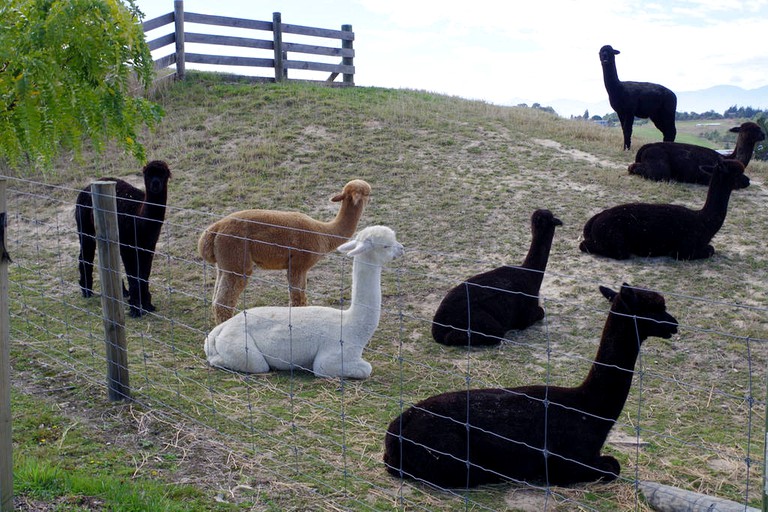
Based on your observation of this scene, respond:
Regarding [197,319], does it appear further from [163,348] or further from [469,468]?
[469,468]

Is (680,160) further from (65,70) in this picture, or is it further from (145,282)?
(65,70)

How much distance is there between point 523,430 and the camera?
4.11m

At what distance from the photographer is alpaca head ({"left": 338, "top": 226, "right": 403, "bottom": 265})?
600 cm

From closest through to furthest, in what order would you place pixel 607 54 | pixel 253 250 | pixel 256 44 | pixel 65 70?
1. pixel 65 70
2. pixel 253 250
3. pixel 607 54
4. pixel 256 44

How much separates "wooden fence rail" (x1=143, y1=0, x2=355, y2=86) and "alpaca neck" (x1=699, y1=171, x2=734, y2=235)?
13132 mm

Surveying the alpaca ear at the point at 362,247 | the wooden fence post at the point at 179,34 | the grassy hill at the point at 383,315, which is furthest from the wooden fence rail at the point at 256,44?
the alpaca ear at the point at 362,247

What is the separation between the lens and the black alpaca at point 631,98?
1420cm

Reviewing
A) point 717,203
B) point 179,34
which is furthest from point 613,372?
point 179,34

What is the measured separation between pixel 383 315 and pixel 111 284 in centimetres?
317

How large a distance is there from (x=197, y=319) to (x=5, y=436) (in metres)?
4.16

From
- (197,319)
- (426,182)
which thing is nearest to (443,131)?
(426,182)

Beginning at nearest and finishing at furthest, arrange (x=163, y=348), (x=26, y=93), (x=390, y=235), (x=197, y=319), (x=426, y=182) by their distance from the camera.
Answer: (x=26, y=93), (x=390, y=235), (x=163, y=348), (x=197, y=319), (x=426, y=182)

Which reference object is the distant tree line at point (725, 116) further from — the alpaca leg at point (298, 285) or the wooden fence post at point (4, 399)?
the wooden fence post at point (4, 399)

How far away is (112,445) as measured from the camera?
464cm
